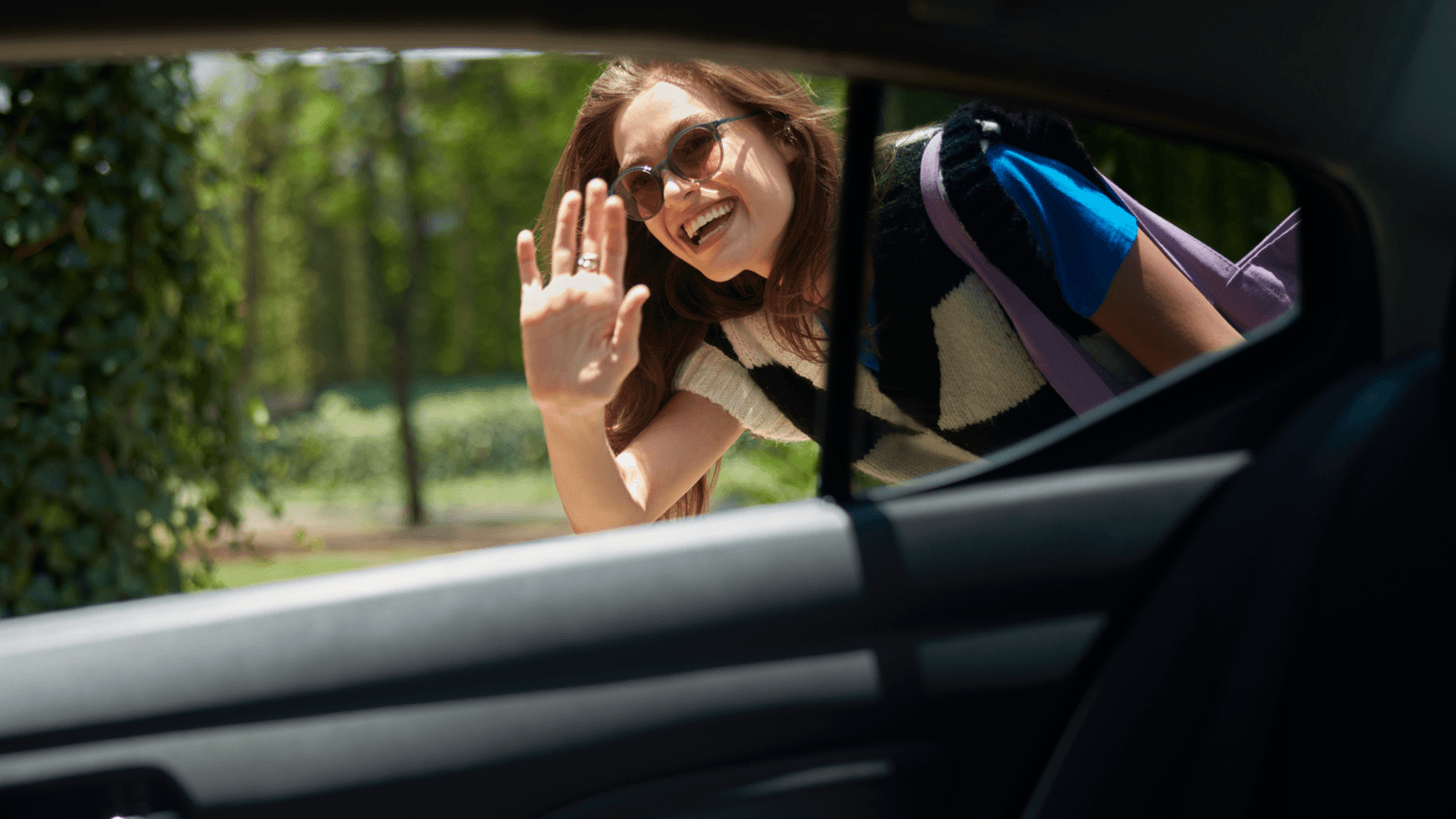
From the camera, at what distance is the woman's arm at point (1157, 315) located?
1216mm

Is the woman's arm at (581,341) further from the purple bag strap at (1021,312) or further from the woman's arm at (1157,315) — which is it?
the woman's arm at (1157,315)

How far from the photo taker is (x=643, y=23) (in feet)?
3.02

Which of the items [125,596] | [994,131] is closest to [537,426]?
[125,596]

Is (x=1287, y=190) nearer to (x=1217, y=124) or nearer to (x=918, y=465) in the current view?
(x=1217, y=124)

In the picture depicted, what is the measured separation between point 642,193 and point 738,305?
0.93 feet

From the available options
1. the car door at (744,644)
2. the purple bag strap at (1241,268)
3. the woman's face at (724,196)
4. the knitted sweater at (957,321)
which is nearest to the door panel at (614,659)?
the car door at (744,644)

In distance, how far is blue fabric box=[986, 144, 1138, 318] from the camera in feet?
4.44

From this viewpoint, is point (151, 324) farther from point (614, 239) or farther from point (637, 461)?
point (614, 239)

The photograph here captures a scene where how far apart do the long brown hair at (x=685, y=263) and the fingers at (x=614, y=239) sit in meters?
0.31

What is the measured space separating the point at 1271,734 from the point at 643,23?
84cm

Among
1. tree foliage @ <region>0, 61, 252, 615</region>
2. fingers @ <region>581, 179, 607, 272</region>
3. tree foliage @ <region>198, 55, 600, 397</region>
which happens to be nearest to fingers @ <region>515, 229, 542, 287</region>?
fingers @ <region>581, 179, 607, 272</region>

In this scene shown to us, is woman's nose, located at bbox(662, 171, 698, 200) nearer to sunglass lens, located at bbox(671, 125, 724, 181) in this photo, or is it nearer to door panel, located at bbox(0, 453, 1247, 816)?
sunglass lens, located at bbox(671, 125, 724, 181)

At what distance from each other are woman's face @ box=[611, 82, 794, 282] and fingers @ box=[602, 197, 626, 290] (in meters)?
0.49

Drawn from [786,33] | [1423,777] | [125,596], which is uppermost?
[786,33]
